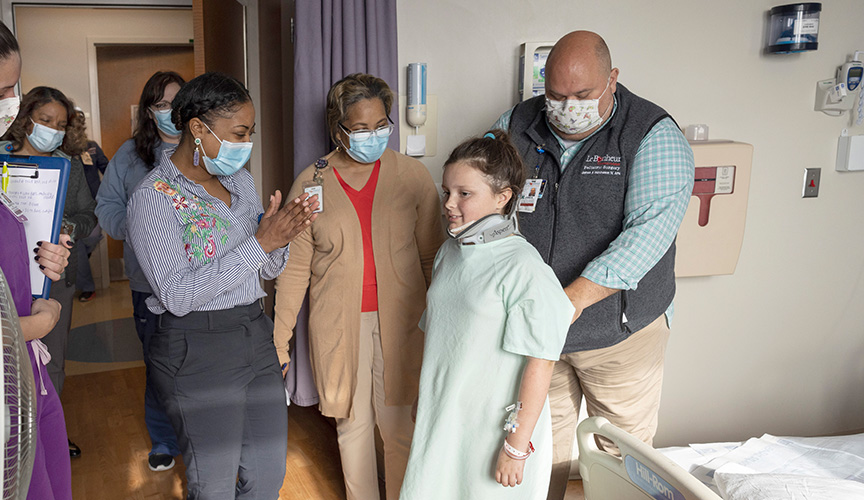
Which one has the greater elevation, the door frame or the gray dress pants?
the door frame

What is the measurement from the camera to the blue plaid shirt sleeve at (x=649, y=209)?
1634 mm

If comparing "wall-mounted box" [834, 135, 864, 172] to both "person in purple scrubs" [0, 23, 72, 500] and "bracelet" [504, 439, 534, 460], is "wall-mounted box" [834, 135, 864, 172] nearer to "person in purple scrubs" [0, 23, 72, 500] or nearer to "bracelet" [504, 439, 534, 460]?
"bracelet" [504, 439, 534, 460]

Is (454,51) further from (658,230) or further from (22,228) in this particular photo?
(22,228)

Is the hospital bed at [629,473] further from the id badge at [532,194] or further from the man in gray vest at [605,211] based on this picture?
the id badge at [532,194]

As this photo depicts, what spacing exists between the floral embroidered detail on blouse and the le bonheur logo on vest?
987 mm

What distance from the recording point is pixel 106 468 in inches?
102

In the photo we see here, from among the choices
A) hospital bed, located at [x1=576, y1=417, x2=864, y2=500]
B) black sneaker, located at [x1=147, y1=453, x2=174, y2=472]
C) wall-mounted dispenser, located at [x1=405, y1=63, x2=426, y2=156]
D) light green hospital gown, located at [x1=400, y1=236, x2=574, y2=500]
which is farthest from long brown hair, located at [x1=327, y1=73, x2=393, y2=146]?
black sneaker, located at [x1=147, y1=453, x2=174, y2=472]

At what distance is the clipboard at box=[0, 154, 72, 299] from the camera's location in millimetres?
1315

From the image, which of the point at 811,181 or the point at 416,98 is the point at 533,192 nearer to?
the point at 416,98

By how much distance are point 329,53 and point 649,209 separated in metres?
1.21

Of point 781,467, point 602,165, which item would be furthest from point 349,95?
point 781,467

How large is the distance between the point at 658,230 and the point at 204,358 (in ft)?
3.91

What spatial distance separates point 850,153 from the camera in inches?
102

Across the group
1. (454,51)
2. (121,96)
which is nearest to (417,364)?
(454,51)
